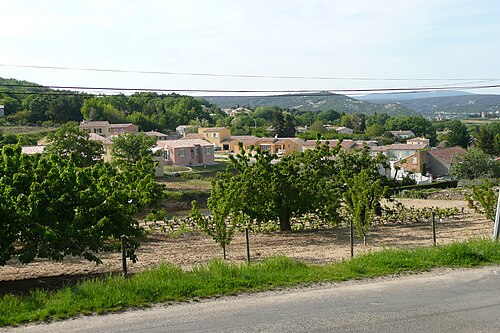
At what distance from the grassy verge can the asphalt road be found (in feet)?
1.32

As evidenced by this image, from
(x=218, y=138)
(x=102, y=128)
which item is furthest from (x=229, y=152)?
(x=102, y=128)

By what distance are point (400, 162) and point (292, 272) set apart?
217 ft

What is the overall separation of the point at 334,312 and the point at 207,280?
2828mm

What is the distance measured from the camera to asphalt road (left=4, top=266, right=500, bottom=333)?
356 inches

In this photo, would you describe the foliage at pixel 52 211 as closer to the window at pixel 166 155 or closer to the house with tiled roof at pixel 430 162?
the window at pixel 166 155

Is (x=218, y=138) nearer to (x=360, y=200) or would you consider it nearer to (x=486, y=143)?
(x=486, y=143)

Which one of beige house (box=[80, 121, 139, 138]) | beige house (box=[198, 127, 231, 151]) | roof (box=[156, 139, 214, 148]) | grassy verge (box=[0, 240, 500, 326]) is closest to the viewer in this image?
grassy verge (box=[0, 240, 500, 326])

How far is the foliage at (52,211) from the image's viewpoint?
12375 millimetres

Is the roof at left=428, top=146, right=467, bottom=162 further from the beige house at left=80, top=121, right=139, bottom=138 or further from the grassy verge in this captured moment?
the grassy verge

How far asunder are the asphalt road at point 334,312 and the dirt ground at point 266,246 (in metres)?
5.14

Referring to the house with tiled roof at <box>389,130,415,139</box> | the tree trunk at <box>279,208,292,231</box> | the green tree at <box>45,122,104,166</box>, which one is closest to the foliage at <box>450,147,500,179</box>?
the green tree at <box>45,122,104,166</box>

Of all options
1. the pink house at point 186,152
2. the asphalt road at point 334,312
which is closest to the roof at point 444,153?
the pink house at point 186,152

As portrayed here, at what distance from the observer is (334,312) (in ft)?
32.3

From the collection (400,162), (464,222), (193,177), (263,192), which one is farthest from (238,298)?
(400,162)
